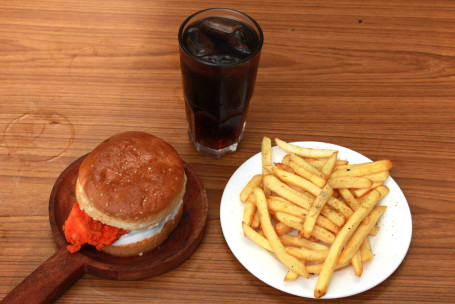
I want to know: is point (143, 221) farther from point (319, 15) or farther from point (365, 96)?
point (319, 15)

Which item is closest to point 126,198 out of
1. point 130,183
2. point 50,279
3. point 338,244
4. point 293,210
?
point 130,183

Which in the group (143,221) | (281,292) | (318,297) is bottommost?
(281,292)

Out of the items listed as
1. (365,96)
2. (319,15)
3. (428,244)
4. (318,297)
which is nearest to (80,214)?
(318,297)

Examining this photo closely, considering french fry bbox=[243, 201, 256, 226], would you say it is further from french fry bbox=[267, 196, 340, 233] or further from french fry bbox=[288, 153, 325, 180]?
french fry bbox=[288, 153, 325, 180]

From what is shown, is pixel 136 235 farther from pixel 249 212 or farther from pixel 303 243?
pixel 303 243

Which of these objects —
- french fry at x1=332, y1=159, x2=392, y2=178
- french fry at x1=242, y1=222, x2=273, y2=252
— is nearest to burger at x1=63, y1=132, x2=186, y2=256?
french fry at x1=242, y1=222, x2=273, y2=252

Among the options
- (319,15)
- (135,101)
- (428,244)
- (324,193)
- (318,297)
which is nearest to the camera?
(318,297)

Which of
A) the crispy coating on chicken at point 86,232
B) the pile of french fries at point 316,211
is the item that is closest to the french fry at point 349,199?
the pile of french fries at point 316,211

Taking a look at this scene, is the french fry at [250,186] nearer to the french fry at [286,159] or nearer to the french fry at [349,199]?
the french fry at [286,159]
